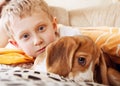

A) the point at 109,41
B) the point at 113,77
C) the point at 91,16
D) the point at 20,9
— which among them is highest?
the point at 91,16

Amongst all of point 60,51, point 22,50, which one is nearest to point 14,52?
point 22,50

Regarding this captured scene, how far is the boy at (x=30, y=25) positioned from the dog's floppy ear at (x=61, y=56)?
0.11 meters

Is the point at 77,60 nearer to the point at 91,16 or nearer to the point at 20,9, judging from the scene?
the point at 20,9

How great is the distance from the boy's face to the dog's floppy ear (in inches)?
4.1

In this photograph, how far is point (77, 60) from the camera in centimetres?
74

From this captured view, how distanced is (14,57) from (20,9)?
0.56ft

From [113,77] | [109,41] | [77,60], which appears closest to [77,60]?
[77,60]

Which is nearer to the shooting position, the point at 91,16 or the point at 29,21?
the point at 29,21

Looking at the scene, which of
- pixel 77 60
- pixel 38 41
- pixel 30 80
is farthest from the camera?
pixel 38 41

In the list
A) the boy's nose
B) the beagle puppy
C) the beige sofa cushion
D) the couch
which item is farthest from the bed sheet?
the beige sofa cushion

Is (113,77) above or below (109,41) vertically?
below

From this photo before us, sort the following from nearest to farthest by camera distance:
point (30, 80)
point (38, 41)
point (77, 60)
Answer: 1. point (30, 80)
2. point (77, 60)
3. point (38, 41)

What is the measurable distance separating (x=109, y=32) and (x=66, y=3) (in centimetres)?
160

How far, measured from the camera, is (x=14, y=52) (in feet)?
3.28
